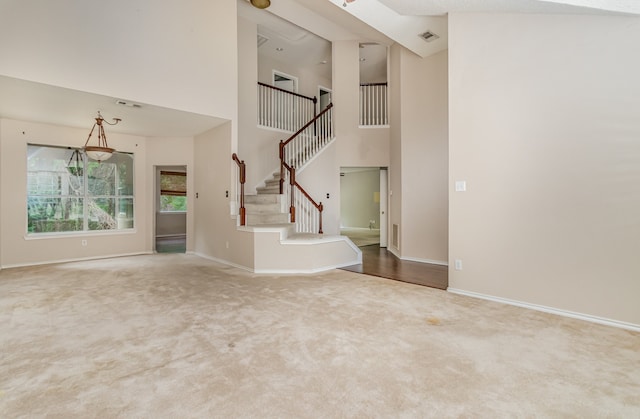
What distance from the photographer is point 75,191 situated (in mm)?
6398

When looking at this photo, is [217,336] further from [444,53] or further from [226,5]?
[444,53]

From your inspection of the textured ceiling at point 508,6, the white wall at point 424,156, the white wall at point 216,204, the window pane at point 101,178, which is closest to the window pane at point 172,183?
the window pane at point 101,178

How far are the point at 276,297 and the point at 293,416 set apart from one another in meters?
2.16

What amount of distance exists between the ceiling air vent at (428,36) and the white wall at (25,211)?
615 centimetres

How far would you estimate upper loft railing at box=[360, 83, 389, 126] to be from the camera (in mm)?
7445

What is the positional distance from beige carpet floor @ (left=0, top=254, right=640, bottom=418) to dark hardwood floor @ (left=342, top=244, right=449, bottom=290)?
2.18ft

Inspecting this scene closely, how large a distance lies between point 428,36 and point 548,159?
2828 millimetres

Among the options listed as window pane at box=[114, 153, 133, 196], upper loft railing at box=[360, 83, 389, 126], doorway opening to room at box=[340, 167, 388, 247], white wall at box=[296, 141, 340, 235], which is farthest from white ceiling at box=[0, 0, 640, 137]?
doorway opening to room at box=[340, 167, 388, 247]

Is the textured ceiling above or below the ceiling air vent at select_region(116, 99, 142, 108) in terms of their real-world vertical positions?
above

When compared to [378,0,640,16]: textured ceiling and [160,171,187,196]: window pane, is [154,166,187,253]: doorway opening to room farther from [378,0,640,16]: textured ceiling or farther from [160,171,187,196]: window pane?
[378,0,640,16]: textured ceiling

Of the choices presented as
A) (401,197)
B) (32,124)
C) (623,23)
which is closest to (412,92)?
(401,197)

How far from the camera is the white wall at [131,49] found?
370cm

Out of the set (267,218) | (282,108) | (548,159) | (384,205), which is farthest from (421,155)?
(282,108)

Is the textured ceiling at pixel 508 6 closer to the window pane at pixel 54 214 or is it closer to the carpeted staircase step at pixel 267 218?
the carpeted staircase step at pixel 267 218
